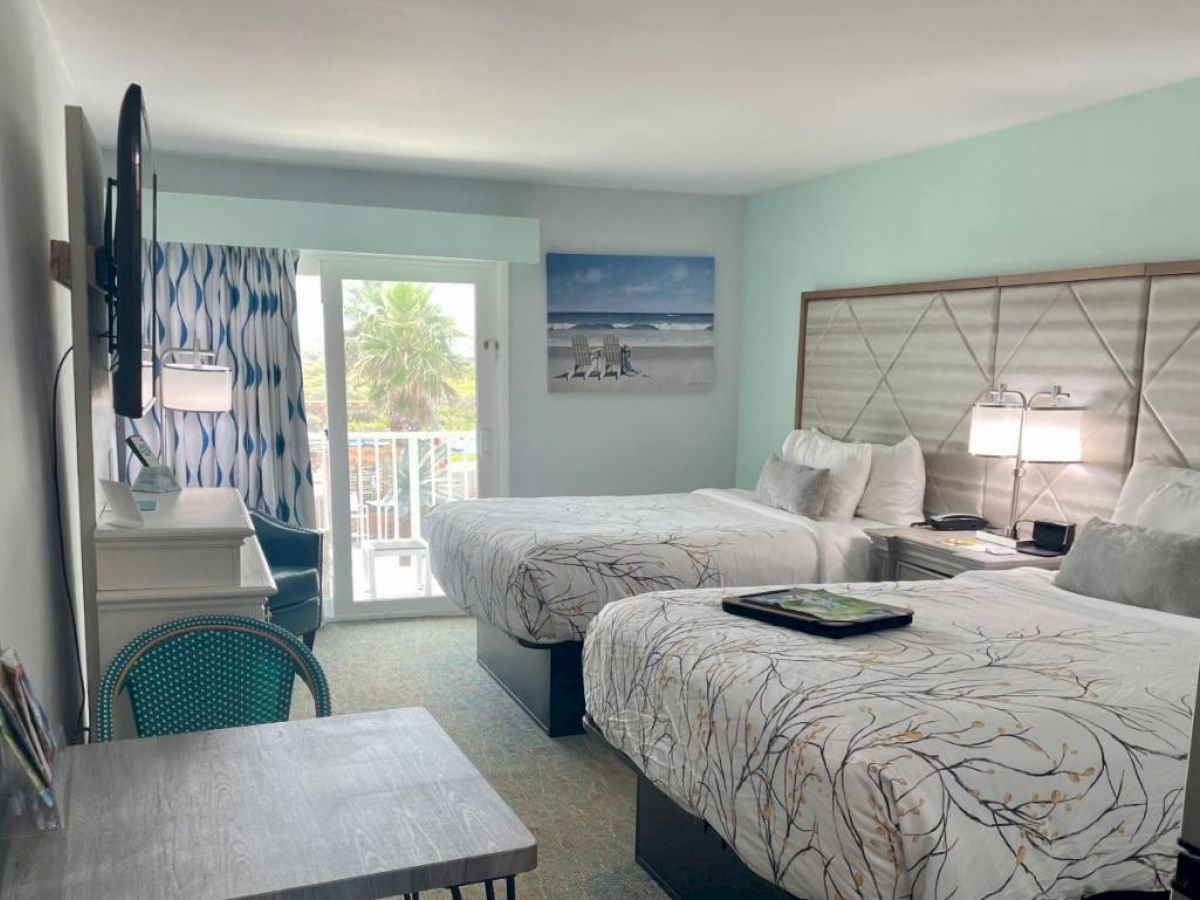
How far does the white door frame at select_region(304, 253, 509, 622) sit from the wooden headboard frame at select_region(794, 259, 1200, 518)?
198 cm

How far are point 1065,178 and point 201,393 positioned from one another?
147 inches


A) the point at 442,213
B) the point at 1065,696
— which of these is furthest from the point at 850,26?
the point at 442,213

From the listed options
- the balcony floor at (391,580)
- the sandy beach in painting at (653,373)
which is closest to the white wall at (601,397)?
the sandy beach in painting at (653,373)

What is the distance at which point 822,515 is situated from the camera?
4398 millimetres

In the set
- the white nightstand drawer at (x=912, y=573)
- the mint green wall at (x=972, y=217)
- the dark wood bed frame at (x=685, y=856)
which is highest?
the mint green wall at (x=972, y=217)

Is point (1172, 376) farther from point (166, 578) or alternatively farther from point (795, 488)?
point (166, 578)

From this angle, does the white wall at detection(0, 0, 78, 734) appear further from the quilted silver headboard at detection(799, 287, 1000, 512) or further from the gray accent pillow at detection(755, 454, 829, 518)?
the quilted silver headboard at detection(799, 287, 1000, 512)

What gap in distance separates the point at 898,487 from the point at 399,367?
8.97ft

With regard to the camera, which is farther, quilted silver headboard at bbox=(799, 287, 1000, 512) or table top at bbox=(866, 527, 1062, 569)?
quilted silver headboard at bbox=(799, 287, 1000, 512)

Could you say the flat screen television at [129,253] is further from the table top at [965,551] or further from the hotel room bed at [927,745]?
the table top at [965,551]

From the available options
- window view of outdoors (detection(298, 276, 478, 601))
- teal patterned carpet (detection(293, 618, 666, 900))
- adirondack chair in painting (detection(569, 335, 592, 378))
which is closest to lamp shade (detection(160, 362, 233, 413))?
window view of outdoors (detection(298, 276, 478, 601))

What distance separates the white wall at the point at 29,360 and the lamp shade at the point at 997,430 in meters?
3.18

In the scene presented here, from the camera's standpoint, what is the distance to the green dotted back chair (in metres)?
2.03

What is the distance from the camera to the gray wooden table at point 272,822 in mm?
1263
